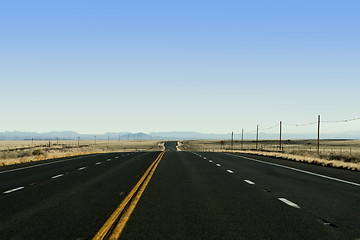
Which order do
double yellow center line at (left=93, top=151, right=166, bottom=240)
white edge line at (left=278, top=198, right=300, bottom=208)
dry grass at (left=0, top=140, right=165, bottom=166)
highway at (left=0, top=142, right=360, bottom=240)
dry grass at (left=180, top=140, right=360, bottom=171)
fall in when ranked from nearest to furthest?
double yellow center line at (left=93, top=151, right=166, bottom=240) → highway at (left=0, top=142, right=360, bottom=240) → white edge line at (left=278, top=198, right=300, bottom=208) → dry grass at (left=180, top=140, right=360, bottom=171) → dry grass at (left=0, top=140, right=165, bottom=166)

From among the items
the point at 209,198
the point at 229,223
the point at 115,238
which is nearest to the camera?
the point at 115,238

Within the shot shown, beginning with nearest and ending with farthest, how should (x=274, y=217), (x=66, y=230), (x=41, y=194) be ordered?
(x=66, y=230)
(x=274, y=217)
(x=41, y=194)

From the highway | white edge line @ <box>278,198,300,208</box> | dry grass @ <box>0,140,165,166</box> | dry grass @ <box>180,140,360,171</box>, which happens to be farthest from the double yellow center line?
dry grass @ <box>0,140,165,166</box>

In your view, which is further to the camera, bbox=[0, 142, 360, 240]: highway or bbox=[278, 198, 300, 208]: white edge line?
bbox=[278, 198, 300, 208]: white edge line

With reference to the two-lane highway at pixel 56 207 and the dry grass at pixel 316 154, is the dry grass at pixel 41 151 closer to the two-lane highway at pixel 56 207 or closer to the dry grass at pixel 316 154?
the two-lane highway at pixel 56 207

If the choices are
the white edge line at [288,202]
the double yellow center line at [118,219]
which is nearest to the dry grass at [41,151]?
the double yellow center line at [118,219]

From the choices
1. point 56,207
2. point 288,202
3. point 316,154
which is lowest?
point 56,207

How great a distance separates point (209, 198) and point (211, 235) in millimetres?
4051

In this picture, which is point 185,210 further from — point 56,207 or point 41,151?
point 41,151

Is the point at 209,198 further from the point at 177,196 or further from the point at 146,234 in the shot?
the point at 146,234

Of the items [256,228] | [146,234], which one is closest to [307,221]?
[256,228]

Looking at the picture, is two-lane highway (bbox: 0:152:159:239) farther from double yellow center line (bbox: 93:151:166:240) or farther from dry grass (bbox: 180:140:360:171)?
dry grass (bbox: 180:140:360:171)

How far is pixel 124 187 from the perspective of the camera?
12.8 metres

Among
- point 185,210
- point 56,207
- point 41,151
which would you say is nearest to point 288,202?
point 185,210
